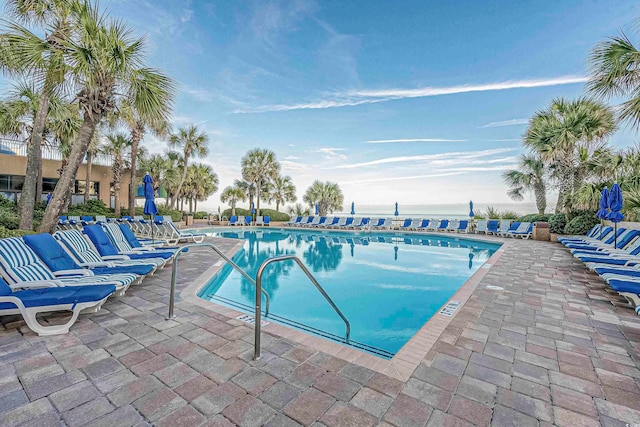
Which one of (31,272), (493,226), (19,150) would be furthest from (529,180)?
(19,150)

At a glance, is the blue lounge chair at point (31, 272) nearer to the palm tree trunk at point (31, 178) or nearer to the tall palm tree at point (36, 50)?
the tall palm tree at point (36, 50)

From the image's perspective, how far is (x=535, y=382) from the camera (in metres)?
2.29

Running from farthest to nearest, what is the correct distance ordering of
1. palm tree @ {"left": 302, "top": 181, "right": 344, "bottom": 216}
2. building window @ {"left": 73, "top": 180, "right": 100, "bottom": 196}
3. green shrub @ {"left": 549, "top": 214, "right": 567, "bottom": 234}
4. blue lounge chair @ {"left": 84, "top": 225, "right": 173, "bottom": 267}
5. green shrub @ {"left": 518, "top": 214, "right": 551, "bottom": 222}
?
palm tree @ {"left": 302, "top": 181, "right": 344, "bottom": 216}
building window @ {"left": 73, "top": 180, "right": 100, "bottom": 196}
green shrub @ {"left": 518, "top": 214, "right": 551, "bottom": 222}
green shrub @ {"left": 549, "top": 214, "right": 567, "bottom": 234}
blue lounge chair @ {"left": 84, "top": 225, "right": 173, "bottom": 267}

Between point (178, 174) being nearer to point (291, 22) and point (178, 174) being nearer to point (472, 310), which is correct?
point (291, 22)

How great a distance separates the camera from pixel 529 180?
56.1 ft

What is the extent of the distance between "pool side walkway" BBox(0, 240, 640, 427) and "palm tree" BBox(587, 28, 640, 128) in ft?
17.4

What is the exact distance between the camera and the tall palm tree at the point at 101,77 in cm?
582

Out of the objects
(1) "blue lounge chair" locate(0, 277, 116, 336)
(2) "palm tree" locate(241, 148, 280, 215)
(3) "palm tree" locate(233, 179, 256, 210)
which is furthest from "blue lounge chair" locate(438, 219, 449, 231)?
(1) "blue lounge chair" locate(0, 277, 116, 336)

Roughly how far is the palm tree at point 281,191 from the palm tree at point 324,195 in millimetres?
2470

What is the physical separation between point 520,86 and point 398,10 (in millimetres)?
7694

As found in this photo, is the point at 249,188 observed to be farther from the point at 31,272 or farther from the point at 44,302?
the point at 44,302

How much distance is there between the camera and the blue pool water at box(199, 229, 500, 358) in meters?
4.49

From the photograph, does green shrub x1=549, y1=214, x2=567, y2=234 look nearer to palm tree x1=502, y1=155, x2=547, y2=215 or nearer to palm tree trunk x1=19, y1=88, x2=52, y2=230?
palm tree x1=502, y1=155, x2=547, y2=215

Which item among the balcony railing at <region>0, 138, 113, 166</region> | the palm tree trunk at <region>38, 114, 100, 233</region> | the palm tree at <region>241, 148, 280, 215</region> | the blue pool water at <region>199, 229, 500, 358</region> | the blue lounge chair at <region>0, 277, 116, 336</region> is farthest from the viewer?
the palm tree at <region>241, 148, 280, 215</region>
